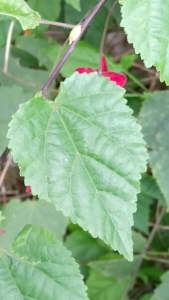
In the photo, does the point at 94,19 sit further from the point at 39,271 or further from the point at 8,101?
the point at 39,271

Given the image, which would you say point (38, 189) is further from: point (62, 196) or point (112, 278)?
point (112, 278)

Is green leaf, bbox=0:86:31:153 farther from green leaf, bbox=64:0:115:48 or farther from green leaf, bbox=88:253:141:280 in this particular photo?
green leaf, bbox=88:253:141:280

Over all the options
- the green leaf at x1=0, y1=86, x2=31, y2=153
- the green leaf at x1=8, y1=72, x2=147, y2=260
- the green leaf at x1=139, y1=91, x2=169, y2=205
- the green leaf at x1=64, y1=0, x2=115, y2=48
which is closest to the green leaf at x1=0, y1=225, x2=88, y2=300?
the green leaf at x1=8, y1=72, x2=147, y2=260

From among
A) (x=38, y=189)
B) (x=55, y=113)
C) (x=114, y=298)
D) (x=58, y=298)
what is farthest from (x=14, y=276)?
(x=114, y=298)

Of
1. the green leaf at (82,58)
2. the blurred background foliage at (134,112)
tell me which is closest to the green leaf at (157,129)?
the blurred background foliage at (134,112)

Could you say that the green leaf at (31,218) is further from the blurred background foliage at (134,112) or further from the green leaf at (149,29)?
the green leaf at (149,29)

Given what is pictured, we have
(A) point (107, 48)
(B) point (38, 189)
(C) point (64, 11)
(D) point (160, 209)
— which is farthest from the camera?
(A) point (107, 48)

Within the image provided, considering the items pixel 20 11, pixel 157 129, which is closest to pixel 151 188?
pixel 157 129
